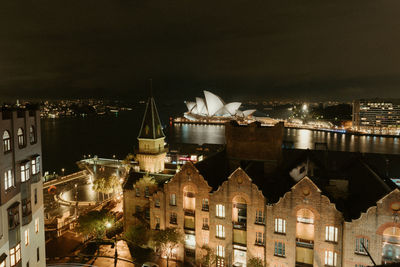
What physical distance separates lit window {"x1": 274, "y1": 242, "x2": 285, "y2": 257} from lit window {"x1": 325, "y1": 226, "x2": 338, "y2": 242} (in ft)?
11.5

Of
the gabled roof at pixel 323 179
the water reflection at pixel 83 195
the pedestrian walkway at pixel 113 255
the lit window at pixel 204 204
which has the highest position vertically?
the gabled roof at pixel 323 179

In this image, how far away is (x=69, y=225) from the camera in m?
35.9

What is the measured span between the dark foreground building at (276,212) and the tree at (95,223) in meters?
2.69

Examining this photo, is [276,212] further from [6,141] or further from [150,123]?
[150,123]

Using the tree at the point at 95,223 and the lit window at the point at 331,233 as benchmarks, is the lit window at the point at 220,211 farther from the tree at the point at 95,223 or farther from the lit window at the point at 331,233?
the tree at the point at 95,223

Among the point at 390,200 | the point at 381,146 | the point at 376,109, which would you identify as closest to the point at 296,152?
the point at 390,200

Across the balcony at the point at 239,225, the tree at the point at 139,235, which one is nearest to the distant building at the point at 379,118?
the balcony at the point at 239,225

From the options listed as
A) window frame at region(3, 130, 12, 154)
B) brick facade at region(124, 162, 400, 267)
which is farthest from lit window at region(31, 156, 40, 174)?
brick facade at region(124, 162, 400, 267)

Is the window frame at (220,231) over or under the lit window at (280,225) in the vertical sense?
under

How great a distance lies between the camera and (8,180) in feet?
60.1

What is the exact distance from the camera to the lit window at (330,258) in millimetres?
23062

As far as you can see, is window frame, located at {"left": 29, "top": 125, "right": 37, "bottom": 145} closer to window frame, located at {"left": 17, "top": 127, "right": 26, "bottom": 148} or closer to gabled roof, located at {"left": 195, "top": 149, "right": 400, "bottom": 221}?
window frame, located at {"left": 17, "top": 127, "right": 26, "bottom": 148}

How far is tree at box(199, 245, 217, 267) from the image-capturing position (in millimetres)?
26484

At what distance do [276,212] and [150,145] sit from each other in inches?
1205
